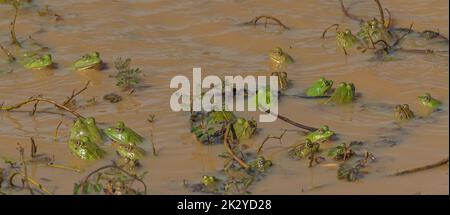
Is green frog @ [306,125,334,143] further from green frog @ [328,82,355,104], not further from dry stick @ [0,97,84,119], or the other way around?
dry stick @ [0,97,84,119]

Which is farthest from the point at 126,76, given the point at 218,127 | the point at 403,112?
the point at 403,112

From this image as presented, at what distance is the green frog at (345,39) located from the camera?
6.05 metres

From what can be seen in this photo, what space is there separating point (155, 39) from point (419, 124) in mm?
2268

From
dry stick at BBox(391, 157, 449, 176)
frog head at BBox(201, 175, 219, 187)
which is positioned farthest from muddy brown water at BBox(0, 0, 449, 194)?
frog head at BBox(201, 175, 219, 187)

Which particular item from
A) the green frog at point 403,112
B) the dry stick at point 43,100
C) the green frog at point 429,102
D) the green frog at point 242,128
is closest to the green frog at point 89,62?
the dry stick at point 43,100

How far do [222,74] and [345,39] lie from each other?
0.94 meters

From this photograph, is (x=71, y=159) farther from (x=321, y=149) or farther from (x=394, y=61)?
(x=394, y=61)

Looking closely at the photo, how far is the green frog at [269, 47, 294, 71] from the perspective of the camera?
593 cm

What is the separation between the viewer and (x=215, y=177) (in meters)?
4.51

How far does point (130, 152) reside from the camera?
185 inches

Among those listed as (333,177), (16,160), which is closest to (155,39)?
(16,160)

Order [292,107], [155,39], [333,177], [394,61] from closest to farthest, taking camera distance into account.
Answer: [333,177], [292,107], [394,61], [155,39]

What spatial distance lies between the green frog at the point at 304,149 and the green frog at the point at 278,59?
50.8 inches
